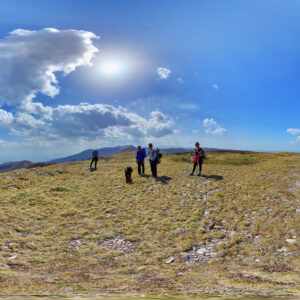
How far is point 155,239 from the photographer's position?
1021cm

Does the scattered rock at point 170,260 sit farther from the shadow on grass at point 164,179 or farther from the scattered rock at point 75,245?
the shadow on grass at point 164,179

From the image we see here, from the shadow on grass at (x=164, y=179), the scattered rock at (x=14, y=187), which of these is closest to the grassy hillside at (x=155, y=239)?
the scattered rock at (x=14, y=187)

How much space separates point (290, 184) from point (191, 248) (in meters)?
14.3

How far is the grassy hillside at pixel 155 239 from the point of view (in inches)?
240

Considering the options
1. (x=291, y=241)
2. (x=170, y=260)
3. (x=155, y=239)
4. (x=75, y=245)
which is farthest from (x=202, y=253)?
(x=75, y=245)

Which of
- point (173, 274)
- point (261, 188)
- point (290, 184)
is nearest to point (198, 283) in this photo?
point (173, 274)

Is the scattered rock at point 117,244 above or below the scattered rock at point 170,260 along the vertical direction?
below

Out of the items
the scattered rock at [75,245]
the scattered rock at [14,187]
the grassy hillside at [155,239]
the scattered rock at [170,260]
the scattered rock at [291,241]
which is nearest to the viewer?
the grassy hillside at [155,239]

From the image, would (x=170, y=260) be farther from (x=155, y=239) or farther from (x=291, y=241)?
(x=291, y=241)

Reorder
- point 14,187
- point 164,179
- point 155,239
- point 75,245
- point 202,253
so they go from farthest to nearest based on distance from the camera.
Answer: point 164,179
point 14,187
point 155,239
point 75,245
point 202,253

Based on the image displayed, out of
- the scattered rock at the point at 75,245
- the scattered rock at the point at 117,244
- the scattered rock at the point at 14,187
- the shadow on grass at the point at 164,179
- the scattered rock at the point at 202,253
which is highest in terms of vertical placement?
the shadow on grass at the point at 164,179

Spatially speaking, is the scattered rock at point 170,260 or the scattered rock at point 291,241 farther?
the scattered rock at point 291,241

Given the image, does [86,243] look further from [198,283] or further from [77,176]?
[77,176]

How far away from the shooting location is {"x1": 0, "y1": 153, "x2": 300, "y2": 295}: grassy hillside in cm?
609
